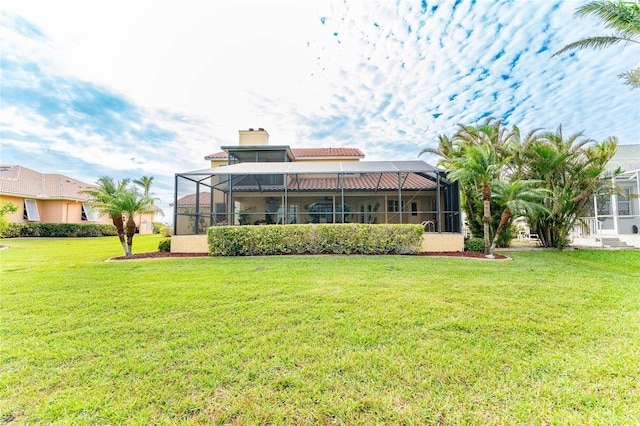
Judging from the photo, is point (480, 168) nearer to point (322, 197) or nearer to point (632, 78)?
point (632, 78)

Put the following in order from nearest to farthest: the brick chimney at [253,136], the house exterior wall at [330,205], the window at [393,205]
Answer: the house exterior wall at [330,205], the window at [393,205], the brick chimney at [253,136]

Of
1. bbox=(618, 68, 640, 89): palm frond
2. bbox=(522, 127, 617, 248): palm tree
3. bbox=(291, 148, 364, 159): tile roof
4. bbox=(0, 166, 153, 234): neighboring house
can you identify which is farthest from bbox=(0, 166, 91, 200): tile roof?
bbox=(618, 68, 640, 89): palm frond

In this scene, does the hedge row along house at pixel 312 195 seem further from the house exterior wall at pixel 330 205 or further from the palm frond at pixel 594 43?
the palm frond at pixel 594 43

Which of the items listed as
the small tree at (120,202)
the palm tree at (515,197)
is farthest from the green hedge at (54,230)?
the palm tree at (515,197)

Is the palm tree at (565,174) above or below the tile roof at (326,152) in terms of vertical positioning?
below

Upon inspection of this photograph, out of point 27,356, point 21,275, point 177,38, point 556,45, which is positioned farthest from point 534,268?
point 21,275

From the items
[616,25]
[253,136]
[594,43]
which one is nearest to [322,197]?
[253,136]

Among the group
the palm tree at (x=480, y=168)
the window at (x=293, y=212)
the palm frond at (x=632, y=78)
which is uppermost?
the palm frond at (x=632, y=78)

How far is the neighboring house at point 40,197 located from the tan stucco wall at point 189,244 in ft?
38.9

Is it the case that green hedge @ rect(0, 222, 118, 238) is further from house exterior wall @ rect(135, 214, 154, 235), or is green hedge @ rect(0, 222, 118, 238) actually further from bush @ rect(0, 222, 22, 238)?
house exterior wall @ rect(135, 214, 154, 235)

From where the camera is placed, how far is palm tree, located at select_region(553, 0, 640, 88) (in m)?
8.00

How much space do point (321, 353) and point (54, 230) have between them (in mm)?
26369

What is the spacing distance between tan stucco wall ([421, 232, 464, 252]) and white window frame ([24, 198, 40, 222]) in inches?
1076

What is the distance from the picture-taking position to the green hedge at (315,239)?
1070 cm
